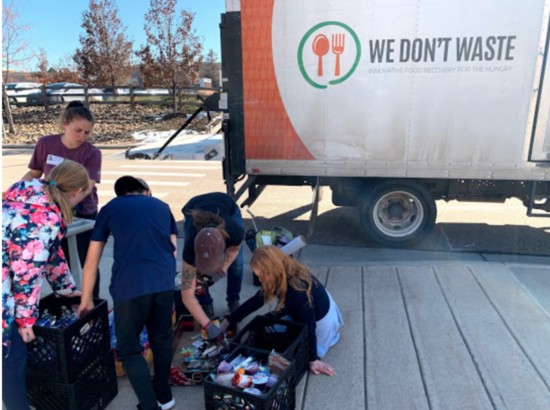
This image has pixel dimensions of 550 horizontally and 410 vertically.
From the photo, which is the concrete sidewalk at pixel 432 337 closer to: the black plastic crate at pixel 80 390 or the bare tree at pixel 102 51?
the black plastic crate at pixel 80 390

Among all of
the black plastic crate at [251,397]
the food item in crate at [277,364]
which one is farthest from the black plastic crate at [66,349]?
the food item in crate at [277,364]

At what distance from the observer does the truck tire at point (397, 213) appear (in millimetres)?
5758

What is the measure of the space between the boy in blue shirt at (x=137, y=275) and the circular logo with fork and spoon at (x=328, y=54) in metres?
3.41

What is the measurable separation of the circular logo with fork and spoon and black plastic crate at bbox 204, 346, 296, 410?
381cm

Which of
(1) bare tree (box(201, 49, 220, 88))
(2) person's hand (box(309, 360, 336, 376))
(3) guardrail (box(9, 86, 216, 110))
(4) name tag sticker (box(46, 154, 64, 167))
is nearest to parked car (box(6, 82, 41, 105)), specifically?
(3) guardrail (box(9, 86, 216, 110))

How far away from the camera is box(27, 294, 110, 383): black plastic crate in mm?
2486

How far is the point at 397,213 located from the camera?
237 inches

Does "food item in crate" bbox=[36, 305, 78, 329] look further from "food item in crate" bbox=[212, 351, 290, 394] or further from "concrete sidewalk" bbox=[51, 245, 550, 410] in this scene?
"food item in crate" bbox=[212, 351, 290, 394]

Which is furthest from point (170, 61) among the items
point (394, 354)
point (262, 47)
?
point (394, 354)

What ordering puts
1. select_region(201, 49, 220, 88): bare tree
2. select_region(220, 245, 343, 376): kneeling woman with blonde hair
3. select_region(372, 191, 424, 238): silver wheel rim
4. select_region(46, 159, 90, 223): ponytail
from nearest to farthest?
select_region(46, 159, 90, 223): ponytail, select_region(220, 245, 343, 376): kneeling woman with blonde hair, select_region(372, 191, 424, 238): silver wheel rim, select_region(201, 49, 220, 88): bare tree

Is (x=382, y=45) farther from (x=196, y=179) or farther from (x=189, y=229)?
(x=196, y=179)

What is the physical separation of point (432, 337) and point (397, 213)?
104 inches

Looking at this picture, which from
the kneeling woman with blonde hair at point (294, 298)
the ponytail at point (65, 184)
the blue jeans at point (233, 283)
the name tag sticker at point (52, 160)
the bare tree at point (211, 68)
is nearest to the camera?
the ponytail at point (65, 184)

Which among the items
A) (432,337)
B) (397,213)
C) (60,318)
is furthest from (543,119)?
(60,318)
